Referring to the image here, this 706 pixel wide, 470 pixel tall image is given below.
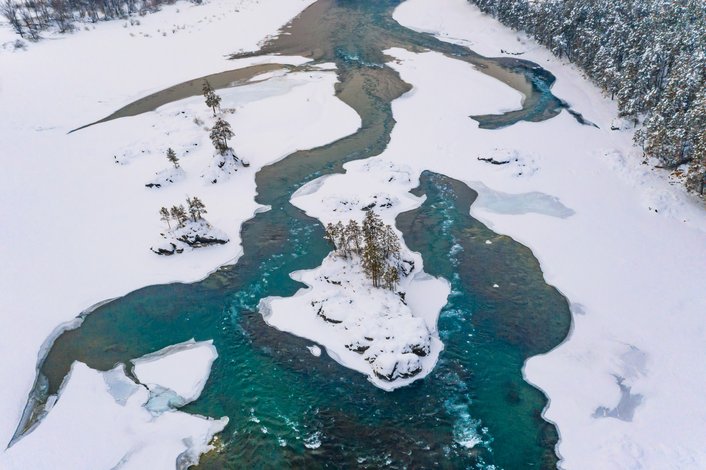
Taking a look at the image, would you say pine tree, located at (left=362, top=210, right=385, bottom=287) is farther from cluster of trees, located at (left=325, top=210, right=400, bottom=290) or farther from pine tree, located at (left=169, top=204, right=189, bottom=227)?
pine tree, located at (left=169, top=204, right=189, bottom=227)

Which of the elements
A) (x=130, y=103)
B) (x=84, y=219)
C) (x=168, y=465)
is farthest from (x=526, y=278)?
(x=130, y=103)

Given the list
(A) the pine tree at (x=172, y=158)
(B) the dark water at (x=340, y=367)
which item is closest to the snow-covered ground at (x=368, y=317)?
(B) the dark water at (x=340, y=367)

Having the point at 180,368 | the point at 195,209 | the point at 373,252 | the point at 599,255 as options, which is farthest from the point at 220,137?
the point at 599,255

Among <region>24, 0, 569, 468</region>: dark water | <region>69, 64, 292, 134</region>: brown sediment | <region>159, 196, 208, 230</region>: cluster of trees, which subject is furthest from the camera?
<region>69, 64, 292, 134</region>: brown sediment

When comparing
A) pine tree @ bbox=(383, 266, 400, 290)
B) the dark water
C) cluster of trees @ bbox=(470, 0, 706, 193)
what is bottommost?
the dark water

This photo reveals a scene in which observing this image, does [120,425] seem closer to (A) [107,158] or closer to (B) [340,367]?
(B) [340,367]

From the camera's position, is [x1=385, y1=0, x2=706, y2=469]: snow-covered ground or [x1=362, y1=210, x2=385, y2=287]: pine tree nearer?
[x1=385, y1=0, x2=706, y2=469]: snow-covered ground

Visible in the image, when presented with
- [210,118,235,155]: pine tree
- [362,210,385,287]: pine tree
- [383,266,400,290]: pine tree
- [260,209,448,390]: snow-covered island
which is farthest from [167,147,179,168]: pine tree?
[383,266,400,290]: pine tree
